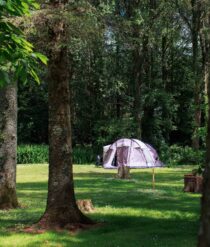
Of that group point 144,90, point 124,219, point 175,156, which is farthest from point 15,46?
point 144,90

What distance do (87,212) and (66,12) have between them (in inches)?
181

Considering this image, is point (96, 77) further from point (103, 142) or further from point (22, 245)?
point (22, 245)

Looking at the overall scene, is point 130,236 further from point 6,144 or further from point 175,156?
point 175,156

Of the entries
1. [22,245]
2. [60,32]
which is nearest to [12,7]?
[22,245]

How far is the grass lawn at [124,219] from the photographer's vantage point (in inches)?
331

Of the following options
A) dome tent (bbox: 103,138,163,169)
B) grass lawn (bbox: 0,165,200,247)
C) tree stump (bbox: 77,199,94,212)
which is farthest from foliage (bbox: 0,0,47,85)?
dome tent (bbox: 103,138,163,169)

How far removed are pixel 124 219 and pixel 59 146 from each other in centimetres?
235

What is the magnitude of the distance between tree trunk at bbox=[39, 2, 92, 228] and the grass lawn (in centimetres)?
56

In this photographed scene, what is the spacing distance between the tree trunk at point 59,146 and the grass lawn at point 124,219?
1.84 feet

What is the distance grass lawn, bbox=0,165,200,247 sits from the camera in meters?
8.41

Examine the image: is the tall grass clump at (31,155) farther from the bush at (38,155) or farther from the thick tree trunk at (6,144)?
the thick tree trunk at (6,144)

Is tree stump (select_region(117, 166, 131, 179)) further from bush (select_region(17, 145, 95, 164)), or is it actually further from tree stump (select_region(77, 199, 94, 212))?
bush (select_region(17, 145, 95, 164))

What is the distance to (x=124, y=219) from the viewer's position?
10.7 meters

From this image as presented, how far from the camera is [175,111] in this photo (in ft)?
138
